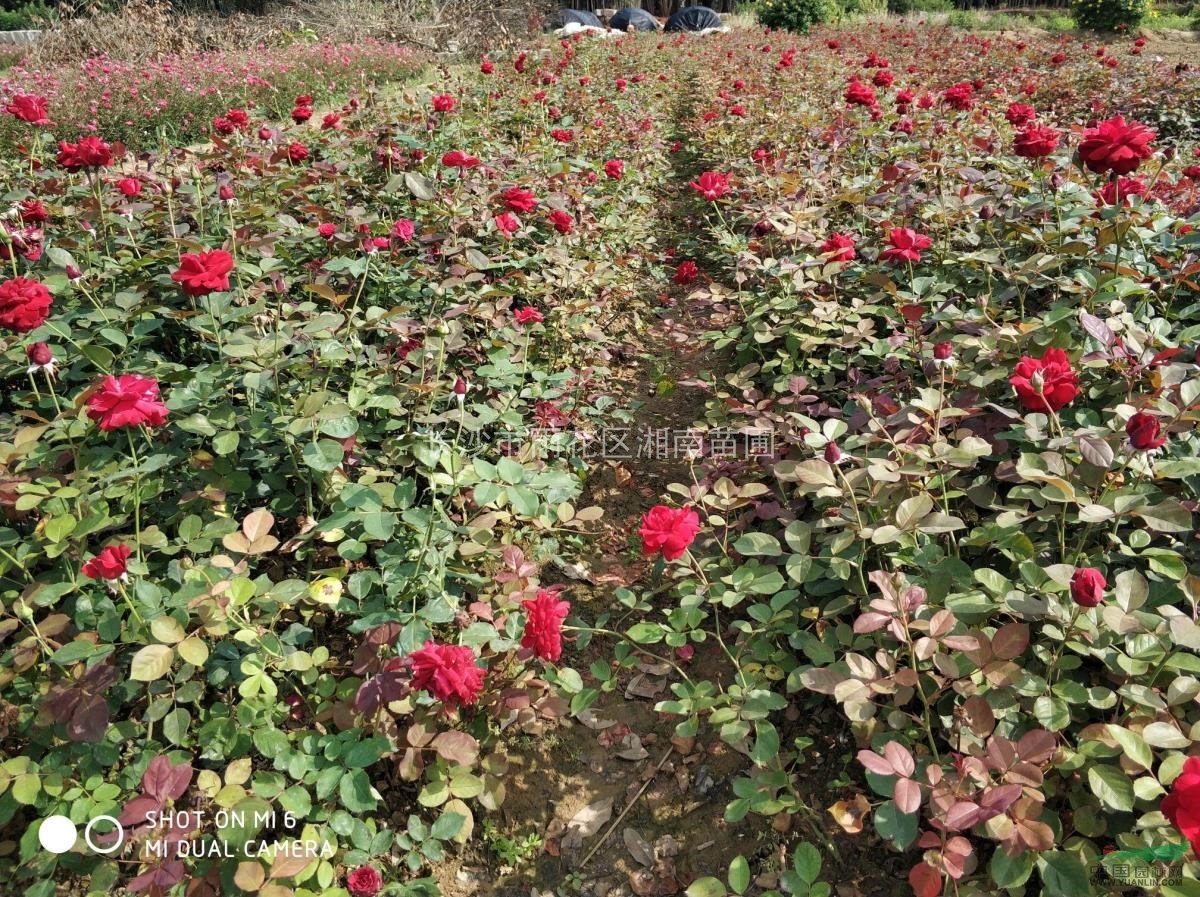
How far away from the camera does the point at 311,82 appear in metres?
9.62

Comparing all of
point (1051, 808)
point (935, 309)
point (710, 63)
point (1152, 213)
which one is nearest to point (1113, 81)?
point (710, 63)

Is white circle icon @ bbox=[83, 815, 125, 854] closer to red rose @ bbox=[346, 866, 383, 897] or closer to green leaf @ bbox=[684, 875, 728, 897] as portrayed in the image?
red rose @ bbox=[346, 866, 383, 897]

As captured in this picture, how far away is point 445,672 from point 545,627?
0.26 m

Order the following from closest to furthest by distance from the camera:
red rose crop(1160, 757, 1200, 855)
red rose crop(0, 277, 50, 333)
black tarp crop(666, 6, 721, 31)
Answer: red rose crop(1160, 757, 1200, 855)
red rose crop(0, 277, 50, 333)
black tarp crop(666, 6, 721, 31)

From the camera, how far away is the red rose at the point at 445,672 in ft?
4.14

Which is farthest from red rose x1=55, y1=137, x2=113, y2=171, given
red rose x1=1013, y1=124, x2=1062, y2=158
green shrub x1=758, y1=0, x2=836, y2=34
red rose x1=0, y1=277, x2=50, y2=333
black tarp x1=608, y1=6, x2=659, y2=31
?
black tarp x1=608, y1=6, x2=659, y2=31

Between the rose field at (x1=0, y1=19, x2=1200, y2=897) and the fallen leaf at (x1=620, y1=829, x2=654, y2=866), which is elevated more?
the rose field at (x1=0, y1=19, x2=1200, y2=897)

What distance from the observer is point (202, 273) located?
1712mm

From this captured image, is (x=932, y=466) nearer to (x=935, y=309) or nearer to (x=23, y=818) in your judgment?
(x=935, y=309)

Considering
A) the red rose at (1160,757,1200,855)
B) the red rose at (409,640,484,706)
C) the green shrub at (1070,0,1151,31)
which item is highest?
the green shrub at (1070,0,1151,31)

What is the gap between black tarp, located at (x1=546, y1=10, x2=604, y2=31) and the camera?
20.3m

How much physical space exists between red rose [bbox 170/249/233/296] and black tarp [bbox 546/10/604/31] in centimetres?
2108

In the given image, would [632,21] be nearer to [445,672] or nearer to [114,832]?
[445,672]

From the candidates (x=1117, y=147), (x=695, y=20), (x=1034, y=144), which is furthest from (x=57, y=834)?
(x=695, y=20)
